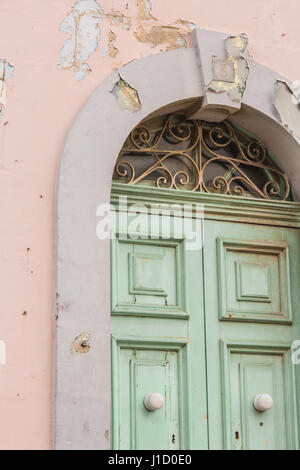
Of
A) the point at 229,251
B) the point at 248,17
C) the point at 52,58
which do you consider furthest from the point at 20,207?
the point at 248,17

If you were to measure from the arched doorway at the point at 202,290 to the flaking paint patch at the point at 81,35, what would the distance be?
1.70ft

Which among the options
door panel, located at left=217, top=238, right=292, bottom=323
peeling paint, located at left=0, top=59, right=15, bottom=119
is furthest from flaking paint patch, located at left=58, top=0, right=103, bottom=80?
door panel, located at left=217, top=238, right=292, bottom=323

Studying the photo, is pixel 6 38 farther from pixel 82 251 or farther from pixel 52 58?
pixel 82 251

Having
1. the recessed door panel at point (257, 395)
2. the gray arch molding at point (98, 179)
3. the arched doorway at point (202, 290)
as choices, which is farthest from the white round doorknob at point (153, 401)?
the recessed door panel at point (257, 395)

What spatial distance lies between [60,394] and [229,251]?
1.43 metres

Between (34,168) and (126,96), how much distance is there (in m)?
0.72

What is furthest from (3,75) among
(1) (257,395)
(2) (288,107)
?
(1) (257,395)

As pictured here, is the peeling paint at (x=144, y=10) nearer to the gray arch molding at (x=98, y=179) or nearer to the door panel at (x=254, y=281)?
the gray arch molding at (x=98, y=179)

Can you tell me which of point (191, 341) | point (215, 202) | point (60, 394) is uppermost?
point (215, 202)

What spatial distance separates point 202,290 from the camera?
5.69m

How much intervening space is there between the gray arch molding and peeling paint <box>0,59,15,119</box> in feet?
1.35

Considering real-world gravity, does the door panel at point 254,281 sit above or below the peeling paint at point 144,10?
below

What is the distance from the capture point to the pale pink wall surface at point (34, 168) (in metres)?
5.04

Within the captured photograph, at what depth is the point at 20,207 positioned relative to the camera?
207 inches
